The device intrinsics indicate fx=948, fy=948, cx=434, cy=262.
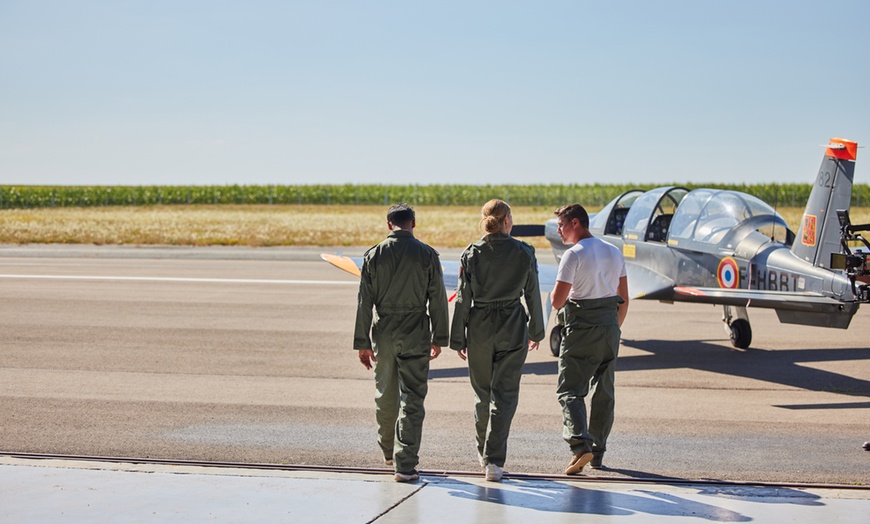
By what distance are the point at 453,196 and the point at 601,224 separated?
99369 millimetres

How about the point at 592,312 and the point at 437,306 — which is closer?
the point at 437,306

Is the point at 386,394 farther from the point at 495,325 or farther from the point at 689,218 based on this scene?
the point at 689,218

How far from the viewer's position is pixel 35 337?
13.6 meters

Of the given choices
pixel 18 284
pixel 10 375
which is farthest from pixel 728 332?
pixel 18 284

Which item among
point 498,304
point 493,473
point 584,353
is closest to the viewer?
point 493,473

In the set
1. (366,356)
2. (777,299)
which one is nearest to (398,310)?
(366,356)

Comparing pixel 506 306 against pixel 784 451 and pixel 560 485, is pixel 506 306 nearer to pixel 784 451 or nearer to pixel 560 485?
pixel 560 485

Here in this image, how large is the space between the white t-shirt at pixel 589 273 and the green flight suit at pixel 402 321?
3.20 ft

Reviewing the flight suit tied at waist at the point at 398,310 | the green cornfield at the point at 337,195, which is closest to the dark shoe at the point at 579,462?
the flight suit tied at waist at the point at 398,310

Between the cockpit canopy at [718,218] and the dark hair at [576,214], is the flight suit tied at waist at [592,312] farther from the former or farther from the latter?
the cockpit canopy at [718,218]

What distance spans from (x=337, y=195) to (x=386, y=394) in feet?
354

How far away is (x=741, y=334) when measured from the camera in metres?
13.2

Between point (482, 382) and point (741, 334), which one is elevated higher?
point (482, 382)

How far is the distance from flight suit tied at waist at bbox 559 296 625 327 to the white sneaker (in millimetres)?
1196
